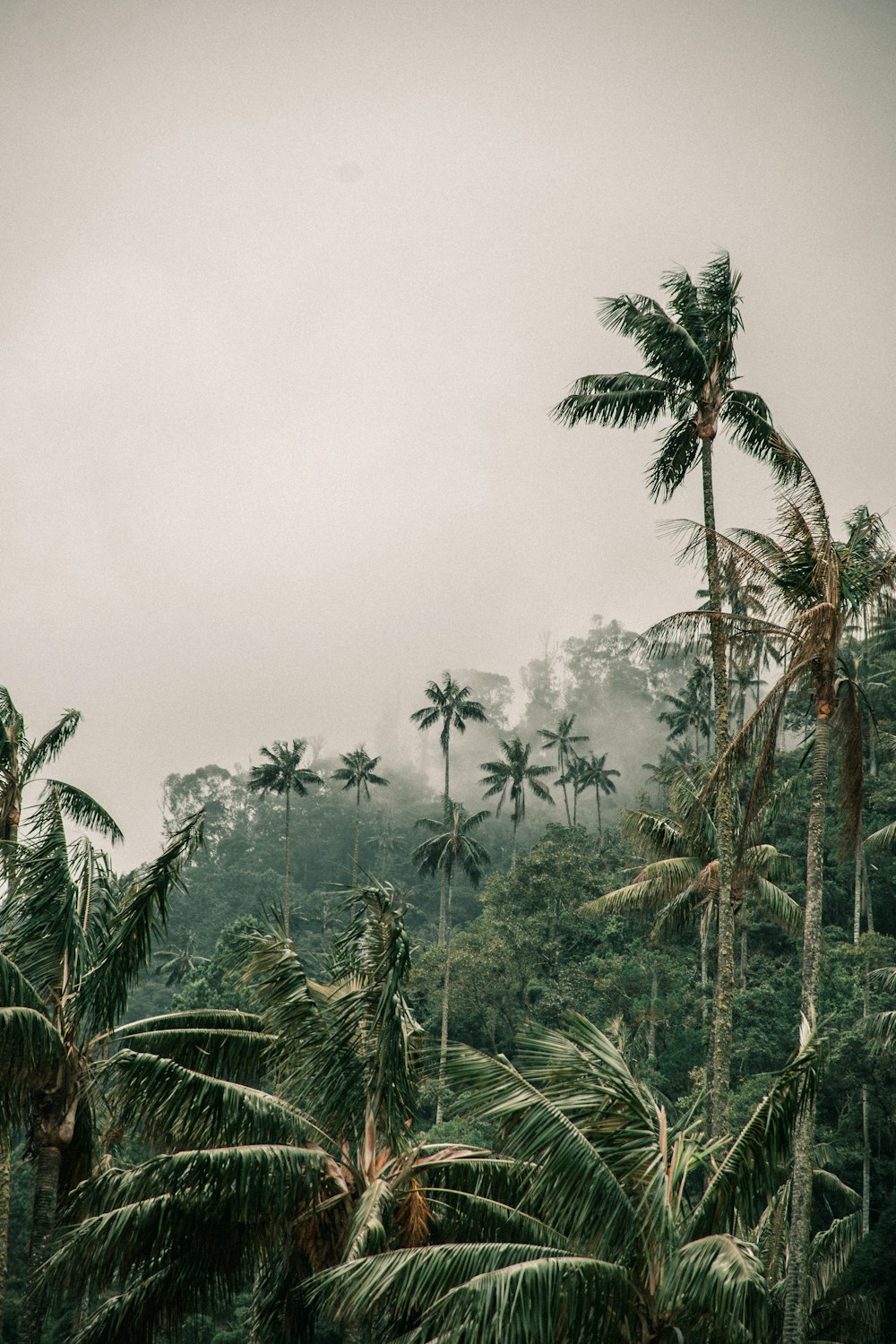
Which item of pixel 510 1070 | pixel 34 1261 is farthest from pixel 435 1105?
pixel 510 1070

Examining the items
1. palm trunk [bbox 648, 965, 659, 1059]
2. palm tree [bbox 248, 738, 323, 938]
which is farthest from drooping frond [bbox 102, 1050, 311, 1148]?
palm tree [bbox 248, 738, 323, 938]

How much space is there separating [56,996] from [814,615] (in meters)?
9.58

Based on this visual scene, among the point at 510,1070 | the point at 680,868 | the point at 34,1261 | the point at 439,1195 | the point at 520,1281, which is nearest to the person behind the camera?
the point at 520,1281

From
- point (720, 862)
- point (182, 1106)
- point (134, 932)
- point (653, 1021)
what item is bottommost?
point (653, 1021)

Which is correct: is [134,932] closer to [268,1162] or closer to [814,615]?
[268,1162]

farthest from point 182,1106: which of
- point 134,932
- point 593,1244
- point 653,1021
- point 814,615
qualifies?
point 653,1021

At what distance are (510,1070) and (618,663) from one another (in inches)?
3949

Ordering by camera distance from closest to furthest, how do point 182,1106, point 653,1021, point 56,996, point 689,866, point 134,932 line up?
point 182,1106, point 134,932, point 56,996, point 689,866, point 653,1021

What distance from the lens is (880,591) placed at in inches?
510

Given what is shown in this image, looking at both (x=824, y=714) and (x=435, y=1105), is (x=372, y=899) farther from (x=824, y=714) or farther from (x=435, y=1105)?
(x=435, y=1105)

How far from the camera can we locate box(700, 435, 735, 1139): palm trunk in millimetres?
14883

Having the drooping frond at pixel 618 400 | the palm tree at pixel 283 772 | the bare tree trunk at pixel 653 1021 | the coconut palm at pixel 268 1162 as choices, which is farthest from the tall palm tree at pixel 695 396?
the palm tree at pixel 283 772

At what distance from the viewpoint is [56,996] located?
1172 cm

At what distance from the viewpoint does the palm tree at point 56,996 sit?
405 inches
